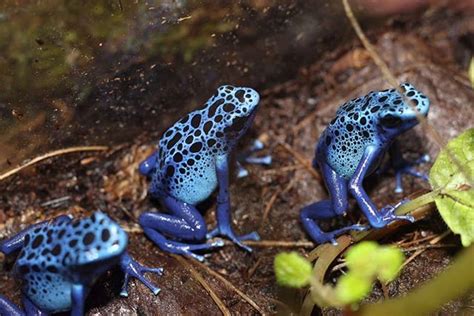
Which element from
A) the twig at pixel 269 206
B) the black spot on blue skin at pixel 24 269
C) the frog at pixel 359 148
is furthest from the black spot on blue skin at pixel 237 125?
the black spot on blue skin at pixel 24 269

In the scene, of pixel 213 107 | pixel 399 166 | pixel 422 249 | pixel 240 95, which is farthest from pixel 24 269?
pixel 399 166

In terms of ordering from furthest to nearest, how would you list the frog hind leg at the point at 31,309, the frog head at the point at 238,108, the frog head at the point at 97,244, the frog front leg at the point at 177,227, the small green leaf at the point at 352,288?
1. the frog front leg at the point at 177,227
2. the frog head at the point at 238,108
3. the frog hind leg at the point at 31,309
4. the frog head at the point at 97,244
5. the small green leaf at the point at 352,288

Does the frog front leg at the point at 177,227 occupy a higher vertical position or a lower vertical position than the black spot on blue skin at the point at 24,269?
lower

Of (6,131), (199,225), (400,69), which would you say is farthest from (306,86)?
(6,131)

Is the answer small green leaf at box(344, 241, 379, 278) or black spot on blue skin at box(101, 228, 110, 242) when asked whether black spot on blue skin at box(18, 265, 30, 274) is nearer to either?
black spot on blue skin at box(101, 228, 110, 242)

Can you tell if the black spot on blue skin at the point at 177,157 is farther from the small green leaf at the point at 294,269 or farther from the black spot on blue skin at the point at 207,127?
the small green leaf at the point at 294,269

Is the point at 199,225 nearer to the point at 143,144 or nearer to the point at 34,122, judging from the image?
the point at 143,144
